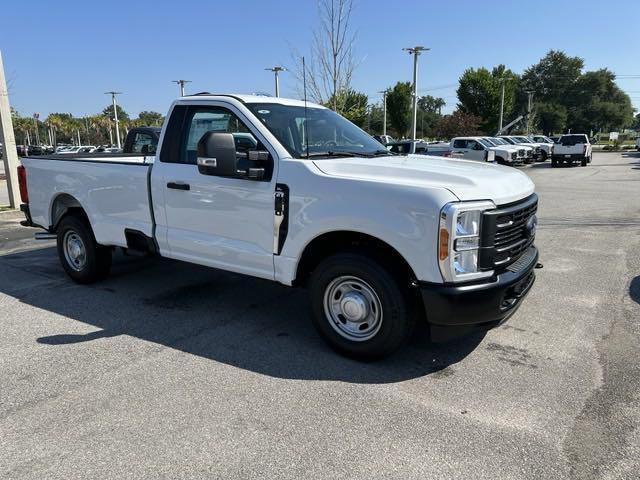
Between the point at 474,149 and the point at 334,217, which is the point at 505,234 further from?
the point at 474,149

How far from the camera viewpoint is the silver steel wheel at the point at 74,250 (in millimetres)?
6020

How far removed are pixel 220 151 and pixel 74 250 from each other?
325 centimetres

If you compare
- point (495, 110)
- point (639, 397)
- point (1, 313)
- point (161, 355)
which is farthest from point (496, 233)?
point (495, 110)

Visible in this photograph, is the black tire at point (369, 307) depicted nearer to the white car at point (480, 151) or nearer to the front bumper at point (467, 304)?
the front bumper at point (467, 304)

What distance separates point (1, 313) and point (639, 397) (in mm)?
5683

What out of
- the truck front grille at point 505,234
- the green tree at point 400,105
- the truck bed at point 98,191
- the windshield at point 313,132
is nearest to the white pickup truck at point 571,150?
the windshield at point 313,132

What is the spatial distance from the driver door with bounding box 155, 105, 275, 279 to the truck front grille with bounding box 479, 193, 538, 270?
66.8 inches

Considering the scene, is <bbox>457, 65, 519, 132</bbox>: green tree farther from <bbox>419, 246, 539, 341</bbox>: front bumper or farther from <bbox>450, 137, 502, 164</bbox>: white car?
<bbox>419, 246, 539, 341</bbox>: front bumper

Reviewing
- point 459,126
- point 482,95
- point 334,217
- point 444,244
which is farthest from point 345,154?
point 482,95

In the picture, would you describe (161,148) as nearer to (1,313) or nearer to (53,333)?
(53,333)

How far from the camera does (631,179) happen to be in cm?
2089

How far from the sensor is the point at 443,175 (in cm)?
370

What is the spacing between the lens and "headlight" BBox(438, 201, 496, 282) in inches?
132

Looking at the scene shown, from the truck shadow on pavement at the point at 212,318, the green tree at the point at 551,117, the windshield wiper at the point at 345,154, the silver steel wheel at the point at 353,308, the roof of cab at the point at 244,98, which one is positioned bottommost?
the truck shadow on pavement at the point at 212,318
